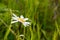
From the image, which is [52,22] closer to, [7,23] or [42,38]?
[42,38]

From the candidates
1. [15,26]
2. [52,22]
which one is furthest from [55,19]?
[15,26]

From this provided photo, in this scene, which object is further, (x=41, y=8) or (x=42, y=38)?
(x=41, y=8)

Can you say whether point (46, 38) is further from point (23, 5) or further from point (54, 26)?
point (23, 5)

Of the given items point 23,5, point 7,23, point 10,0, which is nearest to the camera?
point 7,23

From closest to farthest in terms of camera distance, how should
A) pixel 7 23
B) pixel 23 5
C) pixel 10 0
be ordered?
pixel 7 23
pixel 10 0
pixel 23 5

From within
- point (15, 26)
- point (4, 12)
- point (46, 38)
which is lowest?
point (46, 38)

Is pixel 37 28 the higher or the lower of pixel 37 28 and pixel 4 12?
the lower
